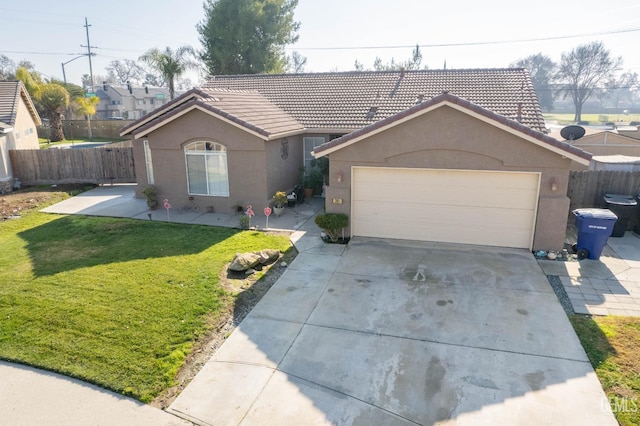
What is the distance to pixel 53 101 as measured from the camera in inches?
1320

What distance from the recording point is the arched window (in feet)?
47.2

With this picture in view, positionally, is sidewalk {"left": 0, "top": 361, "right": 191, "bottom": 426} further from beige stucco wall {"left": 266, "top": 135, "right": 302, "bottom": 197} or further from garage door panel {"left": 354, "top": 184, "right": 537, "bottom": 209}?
beige stucco wall {"left": 266, "top": 135, "right": 302, "bottom": 197}

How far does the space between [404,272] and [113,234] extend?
344 inches

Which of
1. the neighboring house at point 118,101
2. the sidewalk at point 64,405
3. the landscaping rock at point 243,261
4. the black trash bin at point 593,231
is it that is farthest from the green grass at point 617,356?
the neighboring house at point 118,101

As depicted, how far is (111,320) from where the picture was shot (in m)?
7.60

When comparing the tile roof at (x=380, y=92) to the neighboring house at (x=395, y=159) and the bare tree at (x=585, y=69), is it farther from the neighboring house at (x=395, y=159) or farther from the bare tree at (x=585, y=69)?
the bare tree at (x=585, y=69)

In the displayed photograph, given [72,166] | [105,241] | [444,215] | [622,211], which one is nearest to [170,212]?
[105,241]

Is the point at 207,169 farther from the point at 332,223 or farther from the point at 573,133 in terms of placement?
the point at 573,133

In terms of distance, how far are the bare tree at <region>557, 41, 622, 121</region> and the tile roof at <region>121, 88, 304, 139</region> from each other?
3018 inches

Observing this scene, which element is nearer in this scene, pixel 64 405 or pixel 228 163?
pixel 64 405

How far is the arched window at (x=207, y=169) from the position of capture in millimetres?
14375

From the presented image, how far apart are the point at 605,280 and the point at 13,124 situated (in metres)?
24.4

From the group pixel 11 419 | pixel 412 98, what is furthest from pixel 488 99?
pixel 11 419

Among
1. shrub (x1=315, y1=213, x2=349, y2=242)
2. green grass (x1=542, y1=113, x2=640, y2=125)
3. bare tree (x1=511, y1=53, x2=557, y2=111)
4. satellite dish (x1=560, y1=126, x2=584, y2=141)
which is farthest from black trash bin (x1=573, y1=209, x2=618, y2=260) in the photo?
bare tree (x1=511, y1=53, x2=557, y2=111)
